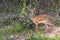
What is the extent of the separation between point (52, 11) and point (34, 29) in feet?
5.35

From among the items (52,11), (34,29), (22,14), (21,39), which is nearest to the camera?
(21,39)

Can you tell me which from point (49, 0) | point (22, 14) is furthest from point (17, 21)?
point (49, 0)

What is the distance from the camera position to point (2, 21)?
31.4 ft

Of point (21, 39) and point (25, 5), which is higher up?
point (25, 5)

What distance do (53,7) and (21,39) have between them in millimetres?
2805

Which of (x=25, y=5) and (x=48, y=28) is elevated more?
(x=25, y=5)

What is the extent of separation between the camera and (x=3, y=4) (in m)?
10.8

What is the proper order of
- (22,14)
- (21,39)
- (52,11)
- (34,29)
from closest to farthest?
1. (21,39)
2. (34,29)
3. (22,14)
4. (52,11)

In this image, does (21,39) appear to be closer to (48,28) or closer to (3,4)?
(48,28)

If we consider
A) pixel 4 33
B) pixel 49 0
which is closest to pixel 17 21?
pixel 4 33

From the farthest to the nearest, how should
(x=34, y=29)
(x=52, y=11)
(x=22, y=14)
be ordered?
(x=52, y=11)
(x=22, y=14)
(x=34, y=29)

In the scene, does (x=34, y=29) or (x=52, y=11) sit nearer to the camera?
(x=34, y=29)

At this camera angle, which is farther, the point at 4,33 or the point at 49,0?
the point at 49,0

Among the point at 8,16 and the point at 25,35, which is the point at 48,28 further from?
the point at 8,16
